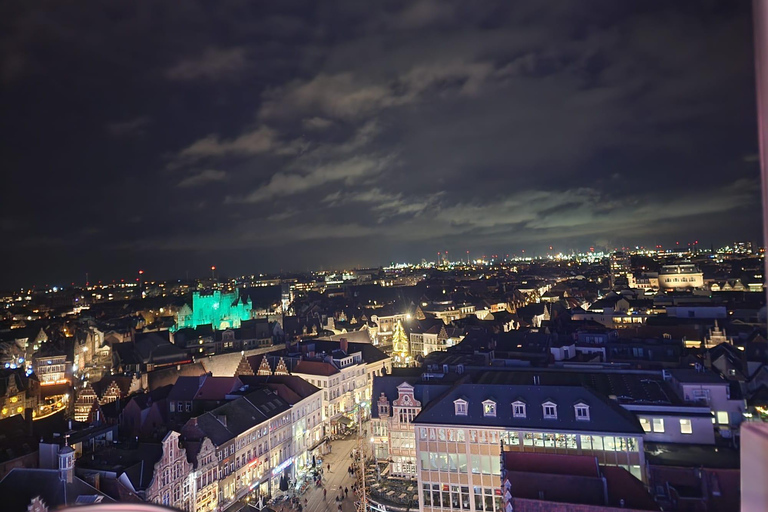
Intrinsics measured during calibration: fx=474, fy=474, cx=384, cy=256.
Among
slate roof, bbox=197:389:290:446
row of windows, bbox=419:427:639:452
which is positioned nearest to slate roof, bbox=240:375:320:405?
slate roof, bbox=197:389:290:446

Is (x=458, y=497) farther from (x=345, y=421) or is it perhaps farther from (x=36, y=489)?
(x=345, y=421)

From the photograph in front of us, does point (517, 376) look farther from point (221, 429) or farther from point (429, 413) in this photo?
point (221, 429)

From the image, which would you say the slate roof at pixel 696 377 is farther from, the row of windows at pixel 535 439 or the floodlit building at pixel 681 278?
the floodlit building at pixel 681 278

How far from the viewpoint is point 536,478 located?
13.2 meters

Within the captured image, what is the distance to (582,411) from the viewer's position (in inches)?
676

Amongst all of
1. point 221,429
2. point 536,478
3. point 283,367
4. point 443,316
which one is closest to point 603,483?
point 536,478

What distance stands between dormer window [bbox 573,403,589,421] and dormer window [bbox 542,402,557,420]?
0.79m

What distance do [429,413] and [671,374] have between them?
39.3ft

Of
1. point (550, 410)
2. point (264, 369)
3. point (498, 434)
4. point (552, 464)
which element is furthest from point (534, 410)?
point (264, 369)

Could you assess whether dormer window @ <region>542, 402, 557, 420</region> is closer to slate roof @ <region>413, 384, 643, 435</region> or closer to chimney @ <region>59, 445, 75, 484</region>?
slate roof @ <region>413, 384, 643, 435</region>

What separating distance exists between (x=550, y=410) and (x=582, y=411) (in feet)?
3.71

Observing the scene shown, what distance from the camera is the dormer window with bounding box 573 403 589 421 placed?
56.1 ft

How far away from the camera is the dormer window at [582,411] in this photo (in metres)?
17.1

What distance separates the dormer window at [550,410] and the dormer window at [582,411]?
2.58 feet
